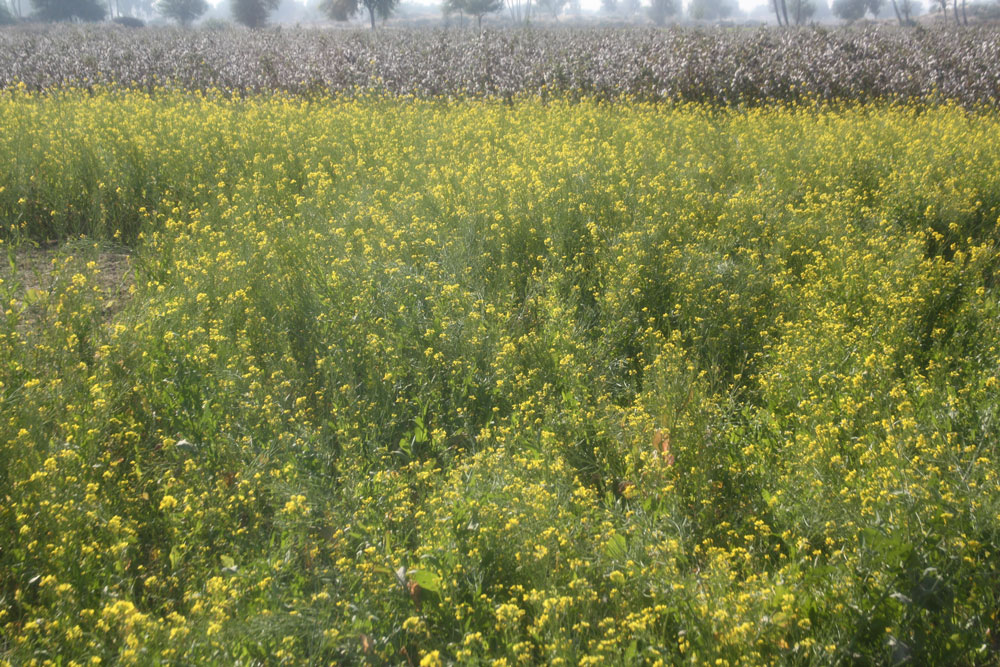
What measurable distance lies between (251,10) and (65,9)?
1699 cm

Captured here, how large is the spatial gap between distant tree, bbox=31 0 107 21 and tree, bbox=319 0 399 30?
20554 millimetres

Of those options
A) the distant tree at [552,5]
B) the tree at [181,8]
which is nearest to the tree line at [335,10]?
the tree at [181,8]

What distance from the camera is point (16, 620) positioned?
2549mm

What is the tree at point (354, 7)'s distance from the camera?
5341 centimetres

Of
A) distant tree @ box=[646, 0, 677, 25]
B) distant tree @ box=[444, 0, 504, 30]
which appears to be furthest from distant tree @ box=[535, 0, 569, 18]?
distant tree @ box=[444, 0, 504, 30]

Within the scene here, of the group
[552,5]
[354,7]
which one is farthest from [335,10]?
[552,5]

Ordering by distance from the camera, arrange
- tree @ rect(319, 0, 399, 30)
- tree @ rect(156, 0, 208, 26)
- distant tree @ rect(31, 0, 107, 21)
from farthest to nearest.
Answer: tree @ rect(156, 0, 208, 26) → distant tree @ rect(31, 0, 107, 21) → tree @ rect(319, 0, 399, 30)

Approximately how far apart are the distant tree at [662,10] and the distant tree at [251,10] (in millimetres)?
66823

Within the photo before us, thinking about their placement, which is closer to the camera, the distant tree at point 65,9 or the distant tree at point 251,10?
the distant tree at point 251,10

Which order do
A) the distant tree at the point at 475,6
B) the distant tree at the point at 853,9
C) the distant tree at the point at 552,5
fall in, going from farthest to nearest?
1. the distant tree at the point at 552,5
2. the distant tree at the point at 853,9
3. the distant tree at the point at 475,6

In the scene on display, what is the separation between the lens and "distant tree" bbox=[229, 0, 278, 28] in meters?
57.7

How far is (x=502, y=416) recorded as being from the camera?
3.67 metres

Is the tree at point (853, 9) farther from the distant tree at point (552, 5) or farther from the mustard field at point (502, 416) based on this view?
the mustard field at point (502, 416)

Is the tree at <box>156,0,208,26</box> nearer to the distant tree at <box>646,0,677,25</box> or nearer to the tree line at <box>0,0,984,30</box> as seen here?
the tree line at <box>0,0,984,30</box>
